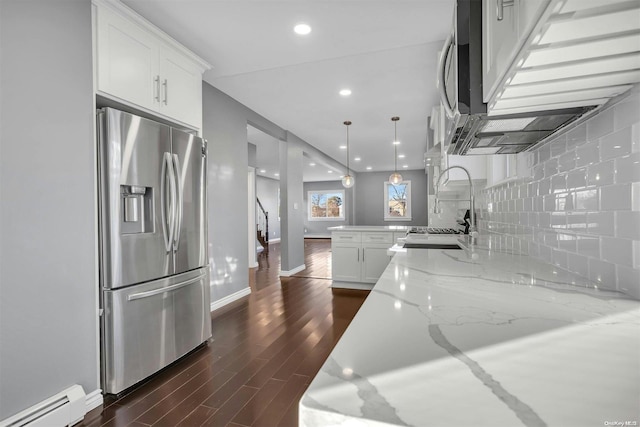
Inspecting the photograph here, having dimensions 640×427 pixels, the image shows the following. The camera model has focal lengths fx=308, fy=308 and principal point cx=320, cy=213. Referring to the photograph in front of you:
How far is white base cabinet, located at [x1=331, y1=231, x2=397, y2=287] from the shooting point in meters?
4.34

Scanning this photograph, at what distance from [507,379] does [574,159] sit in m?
1.05

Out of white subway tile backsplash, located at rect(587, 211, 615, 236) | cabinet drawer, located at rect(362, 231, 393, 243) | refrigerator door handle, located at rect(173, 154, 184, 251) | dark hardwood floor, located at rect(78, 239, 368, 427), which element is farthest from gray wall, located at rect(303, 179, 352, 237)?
white subway tile backsplash, located at rect(587, 211, 615, 236)

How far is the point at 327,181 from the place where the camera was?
13188 mm

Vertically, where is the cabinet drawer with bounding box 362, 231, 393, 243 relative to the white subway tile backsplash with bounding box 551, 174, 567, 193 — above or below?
below

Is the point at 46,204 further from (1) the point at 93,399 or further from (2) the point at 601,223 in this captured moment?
(2) the point at 601,223

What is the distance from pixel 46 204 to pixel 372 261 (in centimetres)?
361

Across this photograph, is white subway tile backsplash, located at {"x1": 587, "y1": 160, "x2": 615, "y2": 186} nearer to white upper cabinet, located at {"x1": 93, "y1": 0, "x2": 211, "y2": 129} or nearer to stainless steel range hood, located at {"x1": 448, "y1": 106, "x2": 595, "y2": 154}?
stainless steel range hood, located at {"x1": 448, "y1": 106, "x2": 595, "y2": 154}

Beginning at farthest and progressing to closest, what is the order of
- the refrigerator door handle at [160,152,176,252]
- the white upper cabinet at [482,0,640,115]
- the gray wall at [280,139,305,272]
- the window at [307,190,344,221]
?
the window at [307,190,344,221]
the gray wall at [280,139,305,272]
the refrigerator door handle at [160,152,176,252]
the white upper cabinet at [482,0,640,115]

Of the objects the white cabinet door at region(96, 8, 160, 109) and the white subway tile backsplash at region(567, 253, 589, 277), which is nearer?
the white subway tile backsplash at region(567, 253, 589, 277)

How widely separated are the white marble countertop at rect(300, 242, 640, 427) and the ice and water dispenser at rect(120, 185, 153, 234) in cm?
176

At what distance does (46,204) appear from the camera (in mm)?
1598

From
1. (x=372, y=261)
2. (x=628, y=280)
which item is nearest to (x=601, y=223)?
(x=628, y=280)

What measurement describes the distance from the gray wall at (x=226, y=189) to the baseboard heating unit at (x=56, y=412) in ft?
5.86

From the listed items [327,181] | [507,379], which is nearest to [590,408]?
[507,379]
